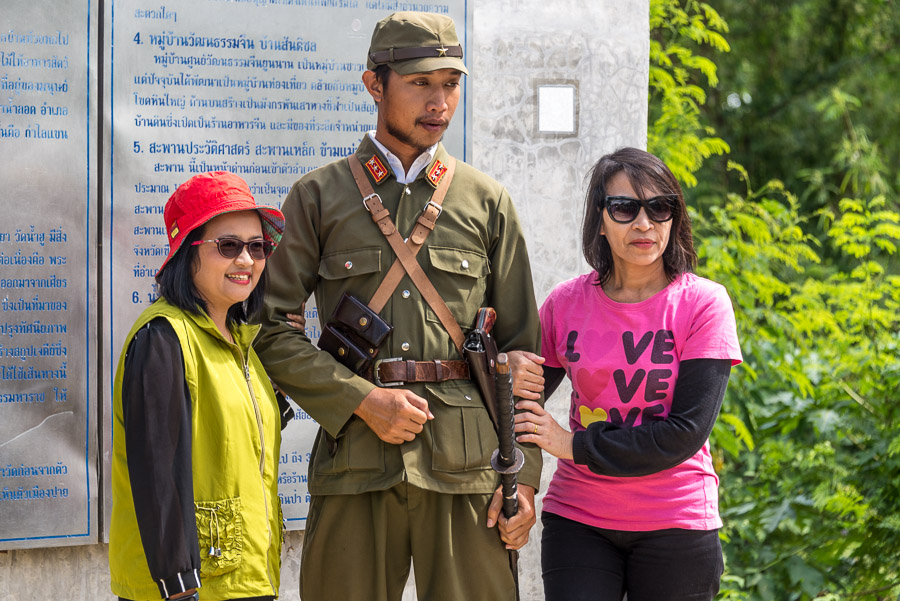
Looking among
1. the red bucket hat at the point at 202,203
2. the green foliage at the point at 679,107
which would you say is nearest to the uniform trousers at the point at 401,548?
the red bucket hat at the point at 202,203

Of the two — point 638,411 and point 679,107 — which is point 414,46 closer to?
point 638,411

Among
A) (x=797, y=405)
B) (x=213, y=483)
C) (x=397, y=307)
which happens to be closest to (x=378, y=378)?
(x=397, y=307)

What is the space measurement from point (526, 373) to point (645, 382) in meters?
0.35

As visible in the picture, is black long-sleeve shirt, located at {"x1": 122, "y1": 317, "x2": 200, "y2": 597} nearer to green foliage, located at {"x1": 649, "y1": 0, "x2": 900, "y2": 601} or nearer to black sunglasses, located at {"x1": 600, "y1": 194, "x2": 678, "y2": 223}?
black sunglasses, located at {"x1": 600, "y1": 194, "x2": 678, "y2": 223}

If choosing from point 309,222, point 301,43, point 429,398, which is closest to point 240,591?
point 429,398

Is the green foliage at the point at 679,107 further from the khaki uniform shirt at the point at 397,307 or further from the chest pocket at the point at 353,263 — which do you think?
the chest pocket at the point at 353,263

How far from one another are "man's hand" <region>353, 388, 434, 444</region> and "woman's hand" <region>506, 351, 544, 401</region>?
0.93 ft

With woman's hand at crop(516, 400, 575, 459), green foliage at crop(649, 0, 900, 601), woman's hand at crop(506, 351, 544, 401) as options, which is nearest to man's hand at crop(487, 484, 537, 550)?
woman's hand at crop(516, 400, 575, 459)

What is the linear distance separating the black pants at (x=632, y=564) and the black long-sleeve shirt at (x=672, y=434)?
0.20m

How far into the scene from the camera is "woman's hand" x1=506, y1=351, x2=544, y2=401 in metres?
2.90

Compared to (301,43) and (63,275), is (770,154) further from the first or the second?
(63,275)

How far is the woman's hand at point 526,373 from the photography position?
2.90 meters

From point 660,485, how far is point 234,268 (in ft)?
4.43

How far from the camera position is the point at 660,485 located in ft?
9.25
